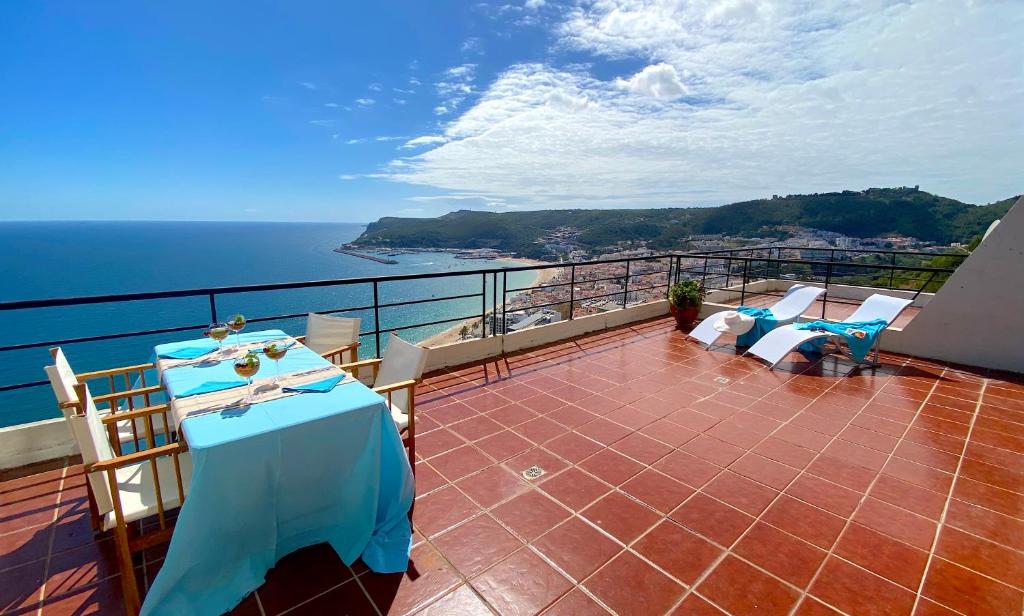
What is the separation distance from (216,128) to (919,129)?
28.2m

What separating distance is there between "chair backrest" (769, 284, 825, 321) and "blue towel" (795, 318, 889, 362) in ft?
1.78

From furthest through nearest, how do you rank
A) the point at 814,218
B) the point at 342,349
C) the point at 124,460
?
1. the point at 814,218
2. the point at 342,349
3. the point at 124,460

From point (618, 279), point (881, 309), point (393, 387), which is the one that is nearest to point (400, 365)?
point (393, 387)

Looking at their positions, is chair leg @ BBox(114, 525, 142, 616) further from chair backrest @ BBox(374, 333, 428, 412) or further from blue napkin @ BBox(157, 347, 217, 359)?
chair backrest @ BBox(374, 333, 428, 412)

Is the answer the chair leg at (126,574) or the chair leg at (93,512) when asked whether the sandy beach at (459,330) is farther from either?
the chair leg at (93,512)

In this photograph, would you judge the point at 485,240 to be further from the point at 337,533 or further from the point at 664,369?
the point at 337,533

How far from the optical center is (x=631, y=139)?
8242 millimetres

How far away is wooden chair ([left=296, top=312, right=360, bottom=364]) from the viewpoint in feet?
10.4

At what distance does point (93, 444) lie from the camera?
141 cm

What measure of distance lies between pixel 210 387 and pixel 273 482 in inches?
23.8

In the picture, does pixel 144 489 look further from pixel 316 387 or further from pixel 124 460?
pixel 316 387

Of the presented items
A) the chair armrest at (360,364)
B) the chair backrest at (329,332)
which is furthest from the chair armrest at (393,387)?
the chair backrest at (329,332)

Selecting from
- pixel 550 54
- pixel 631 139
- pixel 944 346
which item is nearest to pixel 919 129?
pixel 944 346

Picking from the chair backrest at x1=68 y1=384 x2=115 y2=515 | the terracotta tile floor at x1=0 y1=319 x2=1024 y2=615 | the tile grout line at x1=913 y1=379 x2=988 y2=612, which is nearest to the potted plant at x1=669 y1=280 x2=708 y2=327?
the terracotta tile floor at x1=0 y1=319 x2=1024 y2=615
